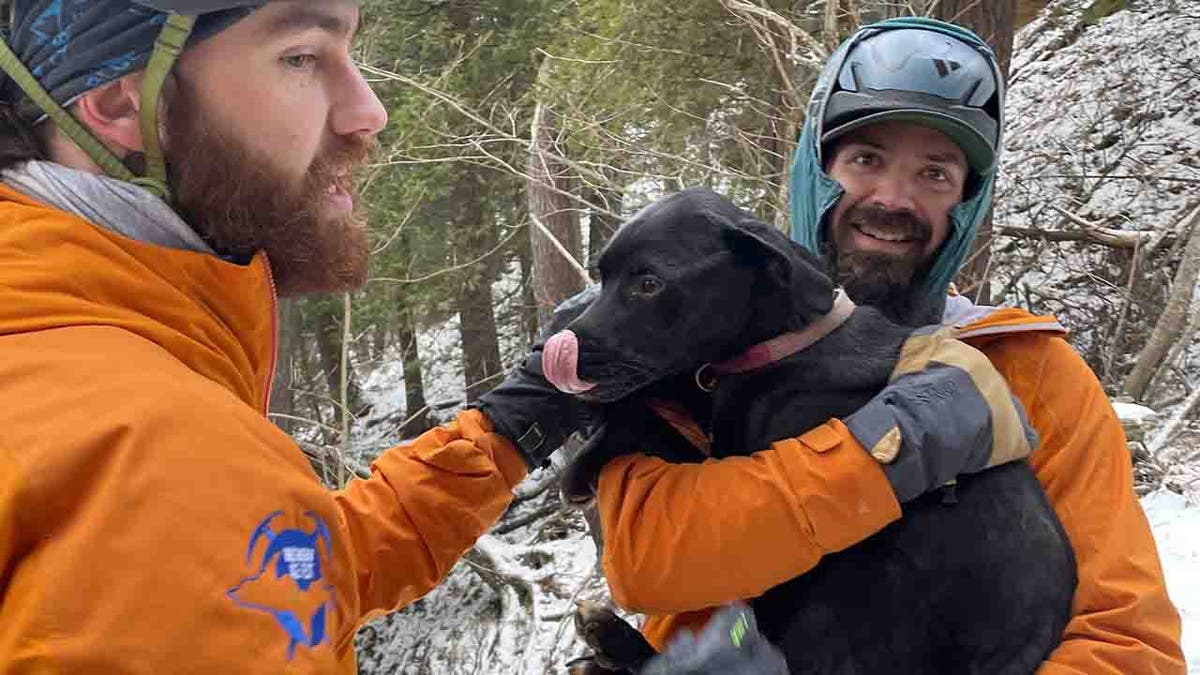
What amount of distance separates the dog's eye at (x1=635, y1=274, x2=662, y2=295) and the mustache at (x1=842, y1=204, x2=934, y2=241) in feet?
2.16

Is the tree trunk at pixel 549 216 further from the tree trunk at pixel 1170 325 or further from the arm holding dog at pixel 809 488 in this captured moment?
the arm holding dog at pixel 809 488

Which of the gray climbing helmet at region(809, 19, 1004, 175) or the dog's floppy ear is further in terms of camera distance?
the gray climbing helmet at region(809, 19, 1004, 175)

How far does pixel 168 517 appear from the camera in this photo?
1056 millimetres

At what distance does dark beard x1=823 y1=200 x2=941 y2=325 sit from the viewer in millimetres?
2305

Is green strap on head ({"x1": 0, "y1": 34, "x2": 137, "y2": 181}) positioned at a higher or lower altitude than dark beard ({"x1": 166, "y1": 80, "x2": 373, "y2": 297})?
higher

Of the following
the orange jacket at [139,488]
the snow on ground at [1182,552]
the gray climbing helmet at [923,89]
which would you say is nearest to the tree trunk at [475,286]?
the snow on ground at [1182,552]

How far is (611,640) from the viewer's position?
207cm

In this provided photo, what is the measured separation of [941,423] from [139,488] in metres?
1.39

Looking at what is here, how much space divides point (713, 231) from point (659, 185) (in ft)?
22.8

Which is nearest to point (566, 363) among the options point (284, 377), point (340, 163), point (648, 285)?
point (648, 285)

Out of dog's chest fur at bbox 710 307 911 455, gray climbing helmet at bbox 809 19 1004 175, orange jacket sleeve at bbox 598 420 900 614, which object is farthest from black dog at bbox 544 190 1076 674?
gray climbing helmet at bbox 809 19 1004 175

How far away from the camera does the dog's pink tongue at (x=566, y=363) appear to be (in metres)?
1.89

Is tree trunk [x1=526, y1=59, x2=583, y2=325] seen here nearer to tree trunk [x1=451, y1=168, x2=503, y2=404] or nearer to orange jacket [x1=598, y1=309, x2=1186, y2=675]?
tree trunk [x1=451, y1=168, x2=503, y2=404]

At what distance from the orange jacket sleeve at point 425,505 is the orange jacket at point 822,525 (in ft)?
1.08
